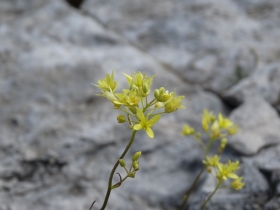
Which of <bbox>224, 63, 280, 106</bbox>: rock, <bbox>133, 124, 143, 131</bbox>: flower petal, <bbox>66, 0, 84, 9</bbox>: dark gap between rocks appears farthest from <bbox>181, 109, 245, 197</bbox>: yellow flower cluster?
<bbox>66, 0, 84, 9</bbox>: dark gap between rocks

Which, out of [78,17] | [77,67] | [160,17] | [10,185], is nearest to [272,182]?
[10,185]

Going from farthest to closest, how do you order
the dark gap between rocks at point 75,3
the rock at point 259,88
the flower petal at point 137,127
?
the dark gap between rocks at point 75,3, the rock at point 259,88, the flower petal at point 137,127

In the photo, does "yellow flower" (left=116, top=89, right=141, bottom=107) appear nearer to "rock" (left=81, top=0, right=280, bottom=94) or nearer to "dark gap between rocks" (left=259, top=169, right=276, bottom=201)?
"dark gap between rocks" (left=259, top=169, right=276, bottom=201)

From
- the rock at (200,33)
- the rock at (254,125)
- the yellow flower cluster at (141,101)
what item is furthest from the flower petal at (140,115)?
the rock at (200,33)

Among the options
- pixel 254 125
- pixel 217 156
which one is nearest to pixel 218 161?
pixel 217 156

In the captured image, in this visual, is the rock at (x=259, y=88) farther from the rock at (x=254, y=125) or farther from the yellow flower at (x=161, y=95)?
the yellow flower at (x=161, y=95)

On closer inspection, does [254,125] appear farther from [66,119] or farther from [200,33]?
[66,119]

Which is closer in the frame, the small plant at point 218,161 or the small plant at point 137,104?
the small plant at point 137,104

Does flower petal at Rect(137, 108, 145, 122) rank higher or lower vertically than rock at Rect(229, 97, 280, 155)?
lower
